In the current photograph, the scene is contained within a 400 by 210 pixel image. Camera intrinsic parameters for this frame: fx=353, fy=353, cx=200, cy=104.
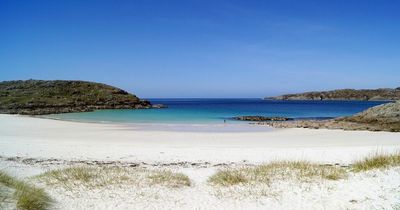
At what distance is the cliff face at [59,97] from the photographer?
59.0 m

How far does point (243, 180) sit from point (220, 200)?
1576mm

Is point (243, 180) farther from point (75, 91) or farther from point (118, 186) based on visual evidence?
point (75, 91)

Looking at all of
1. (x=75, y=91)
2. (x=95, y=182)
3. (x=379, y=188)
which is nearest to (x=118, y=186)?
(x=95, y=182)

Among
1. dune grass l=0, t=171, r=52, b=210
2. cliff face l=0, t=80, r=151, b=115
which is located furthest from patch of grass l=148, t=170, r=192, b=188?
cliff face l=0, t=80, r=151, b=115

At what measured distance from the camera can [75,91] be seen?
74.6 metres

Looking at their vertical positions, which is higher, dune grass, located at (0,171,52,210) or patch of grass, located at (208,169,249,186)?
dune grass, located at (0,171,52,210)

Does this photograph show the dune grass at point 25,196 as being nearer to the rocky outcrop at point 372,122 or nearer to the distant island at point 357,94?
the rocky outcrop at point 372,122

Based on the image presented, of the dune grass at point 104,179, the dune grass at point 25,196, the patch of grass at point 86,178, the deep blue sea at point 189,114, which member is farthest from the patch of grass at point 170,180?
the deep blue sea at point 189,114

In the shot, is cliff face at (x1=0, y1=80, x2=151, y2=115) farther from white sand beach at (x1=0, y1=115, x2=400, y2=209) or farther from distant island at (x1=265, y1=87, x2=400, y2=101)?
distant island at (x1=265, y1=87, x2=400, y2=101)

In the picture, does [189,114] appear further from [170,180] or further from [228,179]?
[228,179]

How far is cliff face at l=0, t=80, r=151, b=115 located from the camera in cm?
5903

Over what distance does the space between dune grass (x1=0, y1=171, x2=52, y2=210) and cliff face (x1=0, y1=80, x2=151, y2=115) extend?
4751cm

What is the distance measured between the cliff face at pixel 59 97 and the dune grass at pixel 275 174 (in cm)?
4827

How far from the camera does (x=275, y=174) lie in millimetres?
11141
